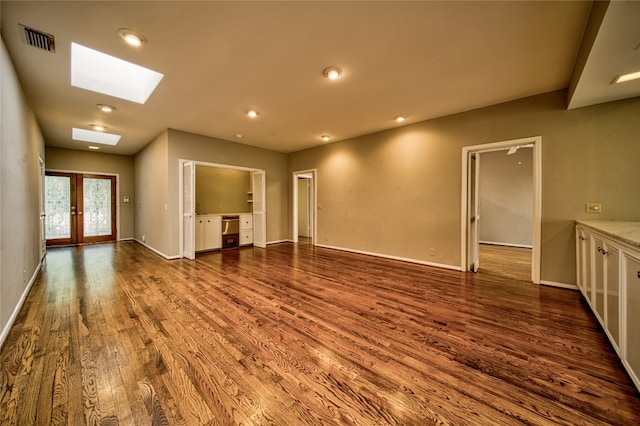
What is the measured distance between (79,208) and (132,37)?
7.20m

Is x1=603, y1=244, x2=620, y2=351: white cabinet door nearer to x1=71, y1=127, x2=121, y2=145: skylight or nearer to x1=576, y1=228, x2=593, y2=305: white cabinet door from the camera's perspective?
x1=576, y1=228, x2=593, y2=305: white cabinet door

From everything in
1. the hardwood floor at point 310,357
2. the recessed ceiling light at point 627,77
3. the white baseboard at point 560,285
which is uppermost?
the recessed ceiling light at point 627,77

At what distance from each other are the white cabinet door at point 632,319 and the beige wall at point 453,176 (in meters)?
2.20

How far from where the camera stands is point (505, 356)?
1.88 metres

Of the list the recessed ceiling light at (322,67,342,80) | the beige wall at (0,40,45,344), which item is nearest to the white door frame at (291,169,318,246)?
the recessed ceiling light at (322,67,342,80)

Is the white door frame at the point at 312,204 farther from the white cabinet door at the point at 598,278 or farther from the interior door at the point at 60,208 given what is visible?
the interior door at the point at 60,208

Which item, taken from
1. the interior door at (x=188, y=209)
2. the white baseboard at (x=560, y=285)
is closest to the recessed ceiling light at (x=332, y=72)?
the interior door at (x=188, y=209)

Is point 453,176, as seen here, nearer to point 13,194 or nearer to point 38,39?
point 38,39

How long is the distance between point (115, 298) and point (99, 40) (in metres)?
2.82

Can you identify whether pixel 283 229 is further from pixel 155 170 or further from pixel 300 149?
pixel 155 170

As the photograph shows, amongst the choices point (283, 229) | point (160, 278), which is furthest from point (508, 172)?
point (160, 278)

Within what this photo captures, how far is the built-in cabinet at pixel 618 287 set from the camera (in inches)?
58.9

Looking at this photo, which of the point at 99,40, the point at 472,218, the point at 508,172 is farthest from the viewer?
the point at 508,172

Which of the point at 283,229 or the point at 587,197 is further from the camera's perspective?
the point at 283,229
